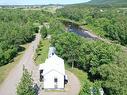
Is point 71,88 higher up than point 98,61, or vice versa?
point 98,61

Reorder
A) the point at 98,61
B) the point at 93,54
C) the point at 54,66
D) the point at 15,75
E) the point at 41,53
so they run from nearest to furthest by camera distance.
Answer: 1. the point at 54,66
2. the point at 98,61
3. the point at 93,54
4. the point at 15,75
5. the point at 41,53

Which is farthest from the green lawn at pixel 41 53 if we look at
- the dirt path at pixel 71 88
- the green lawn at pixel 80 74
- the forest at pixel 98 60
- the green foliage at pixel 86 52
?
the dirt path at pixel 71 88

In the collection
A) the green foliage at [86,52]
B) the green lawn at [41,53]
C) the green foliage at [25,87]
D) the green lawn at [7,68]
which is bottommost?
the green lawn at [41,53]

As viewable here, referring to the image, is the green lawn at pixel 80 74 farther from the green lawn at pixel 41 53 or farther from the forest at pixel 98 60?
the green lawn at pixel 41 53

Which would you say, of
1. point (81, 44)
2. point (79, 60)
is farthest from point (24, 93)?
point (81, 44)

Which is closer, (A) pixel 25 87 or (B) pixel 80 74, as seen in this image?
(A) pixel 25 87

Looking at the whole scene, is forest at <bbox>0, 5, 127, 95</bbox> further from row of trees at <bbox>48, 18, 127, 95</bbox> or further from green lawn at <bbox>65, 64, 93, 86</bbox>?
green lawn at <bbox>65, 64, 93, 86</bbox>

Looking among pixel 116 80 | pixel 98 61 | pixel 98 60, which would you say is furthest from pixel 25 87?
pixel 98 60

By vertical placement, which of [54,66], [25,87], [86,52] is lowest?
[86,52]

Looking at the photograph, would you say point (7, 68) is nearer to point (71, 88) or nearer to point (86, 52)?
point (86, 52)

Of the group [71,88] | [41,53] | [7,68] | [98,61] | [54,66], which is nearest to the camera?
[71,88]

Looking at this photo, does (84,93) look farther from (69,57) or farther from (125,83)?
(69,57)
